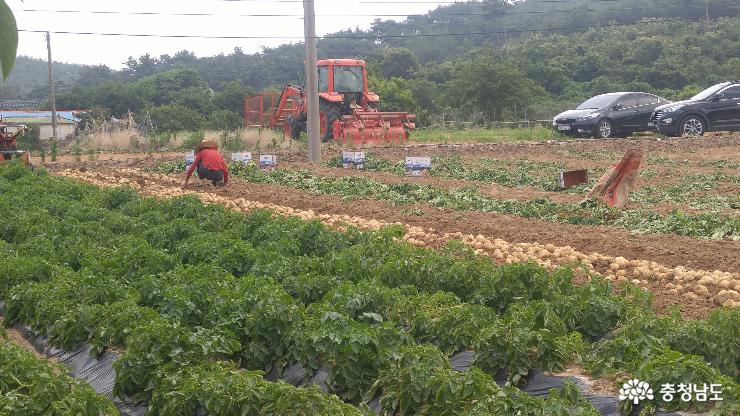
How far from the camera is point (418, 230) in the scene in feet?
38.5

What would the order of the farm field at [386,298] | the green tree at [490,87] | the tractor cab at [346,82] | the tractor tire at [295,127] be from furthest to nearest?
the green tree at [490,87]
the tractor tire at [295,127]
the tractor cab at [346,82]
the farm field at [386,298]

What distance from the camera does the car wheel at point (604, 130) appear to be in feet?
91.5

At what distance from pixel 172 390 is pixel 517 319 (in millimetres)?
2255

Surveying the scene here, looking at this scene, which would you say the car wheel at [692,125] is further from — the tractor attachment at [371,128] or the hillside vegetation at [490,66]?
the hillside vegetation at [490,66]

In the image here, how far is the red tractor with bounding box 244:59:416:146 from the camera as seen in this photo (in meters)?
28.9

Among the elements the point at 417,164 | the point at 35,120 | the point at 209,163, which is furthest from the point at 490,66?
the point at 209,163

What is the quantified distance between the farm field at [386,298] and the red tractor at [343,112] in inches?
570

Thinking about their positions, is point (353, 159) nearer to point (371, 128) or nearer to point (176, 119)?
point (371, 128)

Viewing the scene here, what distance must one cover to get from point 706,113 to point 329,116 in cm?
1237

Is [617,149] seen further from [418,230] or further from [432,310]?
[432,310]

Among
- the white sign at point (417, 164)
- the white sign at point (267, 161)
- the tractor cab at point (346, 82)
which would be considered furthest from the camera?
the tractor cab at point (346, 82)

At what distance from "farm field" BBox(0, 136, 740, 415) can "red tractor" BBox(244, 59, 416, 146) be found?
47.5 feet

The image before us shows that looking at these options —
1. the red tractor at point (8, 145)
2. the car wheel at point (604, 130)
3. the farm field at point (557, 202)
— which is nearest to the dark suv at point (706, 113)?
the car wheel at point (604, 130)

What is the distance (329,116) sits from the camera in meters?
31.3
